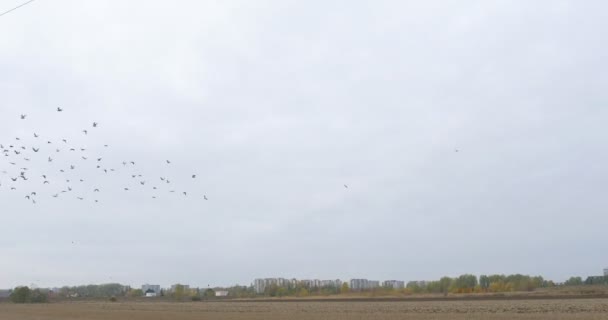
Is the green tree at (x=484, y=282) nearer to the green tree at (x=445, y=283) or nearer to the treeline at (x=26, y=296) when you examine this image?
the green tree at (x=445, y=283)

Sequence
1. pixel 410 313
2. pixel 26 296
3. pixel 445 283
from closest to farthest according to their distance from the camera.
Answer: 1. pixel 410 313
2. pixel 26 296
3. pixel 445 283

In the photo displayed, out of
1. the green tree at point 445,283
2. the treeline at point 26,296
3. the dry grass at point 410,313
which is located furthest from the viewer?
the green tree at point 445,283

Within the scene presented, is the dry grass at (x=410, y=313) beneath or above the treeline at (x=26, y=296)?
beneath

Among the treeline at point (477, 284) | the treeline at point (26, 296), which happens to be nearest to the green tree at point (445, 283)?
the treeline at point (477, 284)

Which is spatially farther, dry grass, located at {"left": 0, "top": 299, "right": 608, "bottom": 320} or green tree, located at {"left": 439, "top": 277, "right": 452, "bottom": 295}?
green tree, located at {"left": 439, "top": 277, "right": 452, "bottom": 295}

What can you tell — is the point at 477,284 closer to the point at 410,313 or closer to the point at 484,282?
the point at 484,282

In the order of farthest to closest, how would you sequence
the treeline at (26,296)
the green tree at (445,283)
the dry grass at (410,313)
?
the green tree at (445,283)
the treeline at (26,296)
the dry grass at (410,313)

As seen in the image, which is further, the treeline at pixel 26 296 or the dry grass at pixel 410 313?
the treeline at pixel 26 296

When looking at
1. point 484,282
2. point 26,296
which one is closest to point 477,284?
point 484,282

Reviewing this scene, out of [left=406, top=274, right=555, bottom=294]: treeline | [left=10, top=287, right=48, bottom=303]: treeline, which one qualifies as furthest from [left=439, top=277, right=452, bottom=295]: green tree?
[left=10, top=287, right=48, bottom=303]: treeline

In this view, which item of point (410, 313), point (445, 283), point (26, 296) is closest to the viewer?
point (410, 313)

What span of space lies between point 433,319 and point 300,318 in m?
11.4

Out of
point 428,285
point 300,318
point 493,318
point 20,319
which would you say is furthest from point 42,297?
point 493,318

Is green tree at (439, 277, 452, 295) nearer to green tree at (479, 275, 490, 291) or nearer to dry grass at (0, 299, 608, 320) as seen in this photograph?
green tree at (479, 275, 490, 291)
